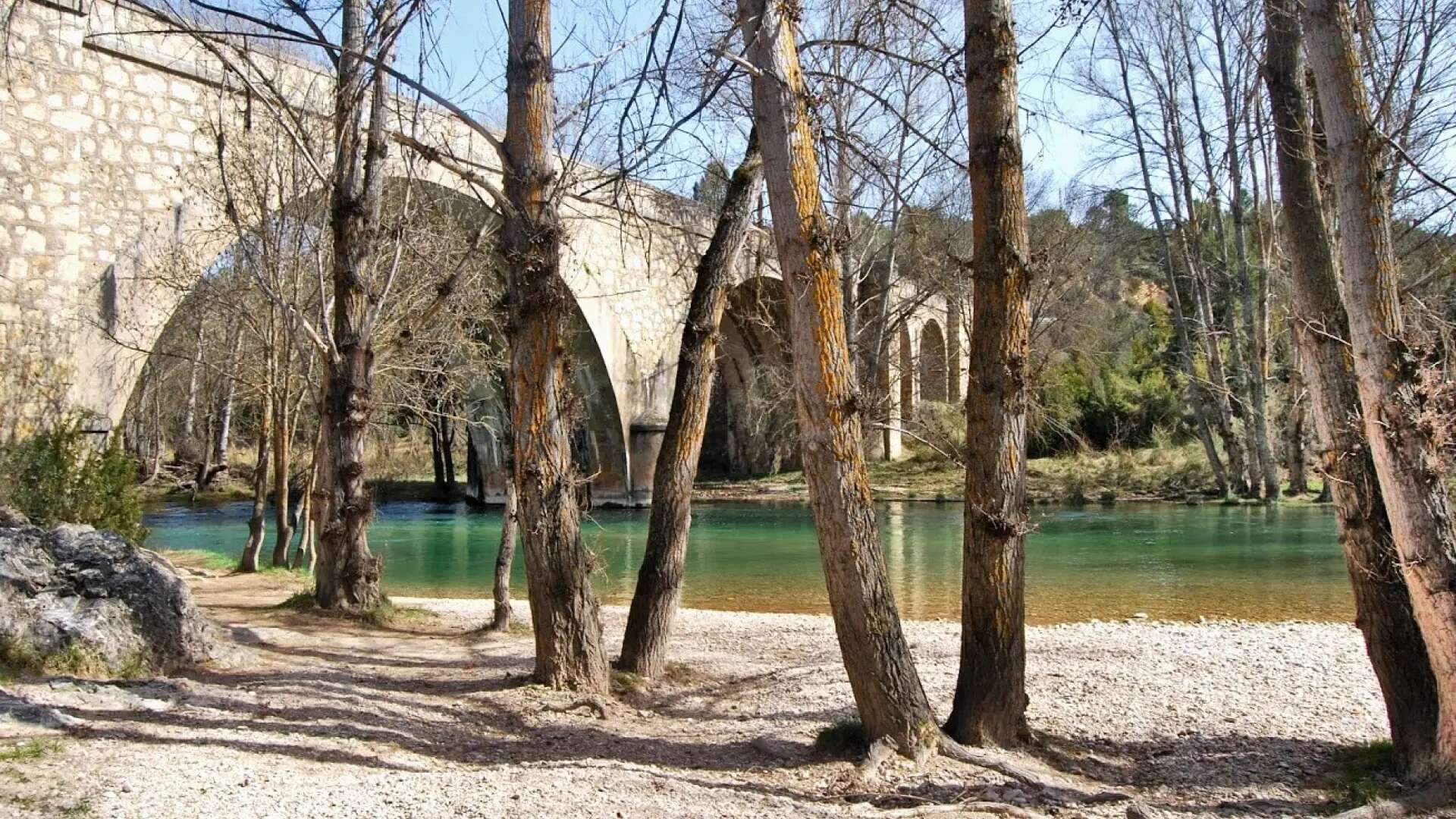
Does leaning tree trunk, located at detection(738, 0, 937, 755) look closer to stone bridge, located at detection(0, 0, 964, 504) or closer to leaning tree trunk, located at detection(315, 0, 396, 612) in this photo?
stone bridge, located at detection(0, 0, 964, 504)

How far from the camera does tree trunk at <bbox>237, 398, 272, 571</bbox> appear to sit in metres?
10.6

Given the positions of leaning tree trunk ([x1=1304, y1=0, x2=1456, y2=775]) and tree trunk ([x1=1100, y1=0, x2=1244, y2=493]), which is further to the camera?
tree trunk ([x1=1100, y1=0, x2=1244, y2=493])

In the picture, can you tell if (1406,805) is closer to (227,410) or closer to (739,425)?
(227,410)

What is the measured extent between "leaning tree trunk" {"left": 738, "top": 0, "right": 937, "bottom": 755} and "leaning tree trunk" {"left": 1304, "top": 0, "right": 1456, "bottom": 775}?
1644 mm

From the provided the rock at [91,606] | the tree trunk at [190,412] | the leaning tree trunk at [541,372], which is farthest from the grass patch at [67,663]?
the tree trunk at [190,412]

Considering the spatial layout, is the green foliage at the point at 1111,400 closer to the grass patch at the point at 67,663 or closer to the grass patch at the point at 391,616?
the grass patch at the point at 391,616

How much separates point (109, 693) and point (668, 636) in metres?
2.48

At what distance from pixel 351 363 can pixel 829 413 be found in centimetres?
439

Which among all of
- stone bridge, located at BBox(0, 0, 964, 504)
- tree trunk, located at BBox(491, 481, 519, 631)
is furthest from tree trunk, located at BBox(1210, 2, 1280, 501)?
tree trunk, located at BBox(491, 481, 519, 631)

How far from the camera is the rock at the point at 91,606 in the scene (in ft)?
14.9

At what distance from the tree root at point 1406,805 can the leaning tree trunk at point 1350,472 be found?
272 millimetres

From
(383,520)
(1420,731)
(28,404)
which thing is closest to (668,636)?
(1420,731)

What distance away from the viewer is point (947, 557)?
538 inches

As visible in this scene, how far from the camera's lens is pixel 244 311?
906cm
